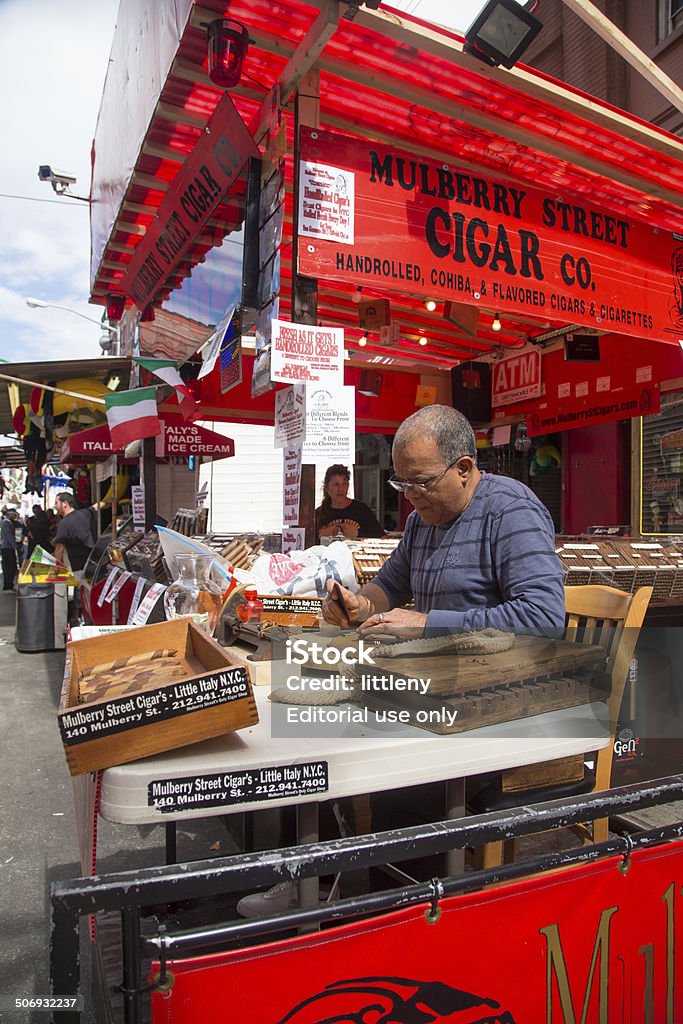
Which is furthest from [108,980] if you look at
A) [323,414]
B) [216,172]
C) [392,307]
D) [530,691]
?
[392,307]

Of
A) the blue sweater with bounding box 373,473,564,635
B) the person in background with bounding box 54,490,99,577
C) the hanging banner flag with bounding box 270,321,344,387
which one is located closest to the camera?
the blue sweater with bounding box 373,473,564,635

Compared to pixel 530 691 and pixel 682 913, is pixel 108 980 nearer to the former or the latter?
pixel 530 691

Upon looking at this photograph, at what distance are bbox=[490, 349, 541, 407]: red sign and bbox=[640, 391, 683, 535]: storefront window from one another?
1.38 metres

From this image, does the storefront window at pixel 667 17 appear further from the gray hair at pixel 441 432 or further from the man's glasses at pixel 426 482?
the man's glasses at pixel 426 482

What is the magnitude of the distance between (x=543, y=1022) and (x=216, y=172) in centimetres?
432

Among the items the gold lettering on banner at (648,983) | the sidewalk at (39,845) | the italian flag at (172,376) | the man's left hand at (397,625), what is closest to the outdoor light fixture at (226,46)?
the man's left hand at (397,625)

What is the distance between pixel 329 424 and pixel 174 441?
16.1 feet

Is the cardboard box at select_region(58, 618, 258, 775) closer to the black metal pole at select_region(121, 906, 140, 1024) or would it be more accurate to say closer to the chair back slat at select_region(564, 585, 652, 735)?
the black metal pole at select_region(121, 906, 140, 1024)

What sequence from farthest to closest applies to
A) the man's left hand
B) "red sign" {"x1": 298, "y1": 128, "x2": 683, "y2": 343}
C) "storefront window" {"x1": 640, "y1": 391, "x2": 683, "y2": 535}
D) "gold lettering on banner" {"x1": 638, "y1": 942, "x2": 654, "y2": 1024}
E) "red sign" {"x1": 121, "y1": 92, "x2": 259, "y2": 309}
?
"storefront window" {"x1": 640, "y1": 391, "x2": 683, "y2": 535} < "red sign" {"x1": 121, "y1": 92, "x2": 259, "y2": 309} < "red sign" {"x1": 298, "y1": 128, "x2": 683, "y2": 343} < the man's left hand < "gold lettering on banner" {"x1": 638, "y1": 942, "x2": 654, "y2": 1024}

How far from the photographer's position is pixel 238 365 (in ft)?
16.0

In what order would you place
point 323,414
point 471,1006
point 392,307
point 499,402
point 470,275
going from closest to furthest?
point 471,1006 → point 323,414 → point 470,275 → point 392,307 → point 499,402

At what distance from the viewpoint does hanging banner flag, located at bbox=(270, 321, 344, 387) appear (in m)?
3.39

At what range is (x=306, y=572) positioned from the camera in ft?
8.95

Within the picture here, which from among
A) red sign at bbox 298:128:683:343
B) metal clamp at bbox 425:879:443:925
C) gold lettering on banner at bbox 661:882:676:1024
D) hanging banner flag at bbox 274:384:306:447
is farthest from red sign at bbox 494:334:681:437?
metal clamp at bbox 425:879:443:925
